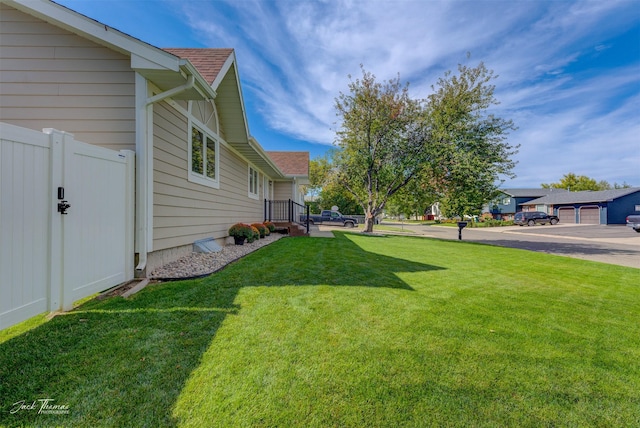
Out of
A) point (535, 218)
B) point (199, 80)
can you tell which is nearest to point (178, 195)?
point (199, 80)

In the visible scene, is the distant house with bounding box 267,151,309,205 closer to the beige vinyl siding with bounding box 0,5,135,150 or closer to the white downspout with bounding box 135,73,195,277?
the white downspout with bounding box 135,73,195,277

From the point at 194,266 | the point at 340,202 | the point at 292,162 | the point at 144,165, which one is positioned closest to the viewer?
the point at 144,165

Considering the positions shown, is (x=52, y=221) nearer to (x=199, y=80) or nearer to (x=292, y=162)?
(x=199, y=80)

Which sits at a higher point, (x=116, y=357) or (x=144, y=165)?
(x=144, y=165)

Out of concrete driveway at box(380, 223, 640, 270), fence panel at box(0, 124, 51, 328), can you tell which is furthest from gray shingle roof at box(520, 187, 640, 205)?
fence panel at box(0, 124, 51, 328)

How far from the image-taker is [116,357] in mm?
2023

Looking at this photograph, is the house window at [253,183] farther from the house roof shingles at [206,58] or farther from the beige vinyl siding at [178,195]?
the house roof shingles at [206,58]

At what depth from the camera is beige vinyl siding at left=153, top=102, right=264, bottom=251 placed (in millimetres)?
4547

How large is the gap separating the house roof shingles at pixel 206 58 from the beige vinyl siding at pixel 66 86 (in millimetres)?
1830

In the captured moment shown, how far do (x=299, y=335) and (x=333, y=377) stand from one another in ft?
2.13

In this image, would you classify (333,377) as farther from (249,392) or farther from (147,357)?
(147,357)

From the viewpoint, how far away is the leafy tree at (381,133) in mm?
15609

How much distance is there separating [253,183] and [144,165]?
7.56 meters

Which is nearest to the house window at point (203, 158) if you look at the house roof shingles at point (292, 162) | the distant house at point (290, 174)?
the distant house at point (290, 174)
